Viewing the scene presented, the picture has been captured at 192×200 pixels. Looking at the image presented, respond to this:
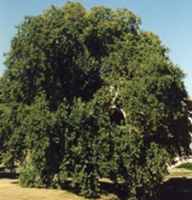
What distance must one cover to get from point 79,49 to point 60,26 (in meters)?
2.25

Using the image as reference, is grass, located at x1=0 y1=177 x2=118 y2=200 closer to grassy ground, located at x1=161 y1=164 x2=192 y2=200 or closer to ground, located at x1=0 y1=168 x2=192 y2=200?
ground, located at x1=0 y1=168 x2=192 y2=200

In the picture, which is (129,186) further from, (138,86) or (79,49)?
(79,49)

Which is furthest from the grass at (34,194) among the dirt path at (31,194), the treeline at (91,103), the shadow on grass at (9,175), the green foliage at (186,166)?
the green foliage at (186,166)

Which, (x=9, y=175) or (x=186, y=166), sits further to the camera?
(x=186, y=166)

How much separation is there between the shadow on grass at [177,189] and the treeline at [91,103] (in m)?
3.08

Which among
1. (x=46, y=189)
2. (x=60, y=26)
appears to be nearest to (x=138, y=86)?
(x=60, y=26)

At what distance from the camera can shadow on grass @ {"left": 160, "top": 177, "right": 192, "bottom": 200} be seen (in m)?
45.2

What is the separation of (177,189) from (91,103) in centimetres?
1311

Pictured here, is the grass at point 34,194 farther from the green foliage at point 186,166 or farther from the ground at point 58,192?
the green foliage at point 186,166

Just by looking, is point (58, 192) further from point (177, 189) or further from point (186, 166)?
point (186, 166)

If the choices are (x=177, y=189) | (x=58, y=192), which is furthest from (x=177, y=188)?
(x=58, y=192)

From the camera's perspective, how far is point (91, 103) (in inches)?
1623

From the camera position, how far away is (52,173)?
4253cm

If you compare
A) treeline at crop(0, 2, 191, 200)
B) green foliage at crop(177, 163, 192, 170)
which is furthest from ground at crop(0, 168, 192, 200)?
green foliage at crop(177, 163, 192, 170)
